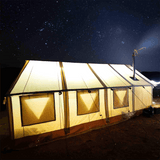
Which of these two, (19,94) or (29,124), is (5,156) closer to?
(29,124)

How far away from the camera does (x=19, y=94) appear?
2.81 metres

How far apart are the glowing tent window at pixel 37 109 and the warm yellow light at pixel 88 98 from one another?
1.41 metres

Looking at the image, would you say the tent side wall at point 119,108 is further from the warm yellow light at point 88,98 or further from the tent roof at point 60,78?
the warm yellow light at point 88,98

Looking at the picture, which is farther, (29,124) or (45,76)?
(45,76)

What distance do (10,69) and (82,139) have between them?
30.0ft

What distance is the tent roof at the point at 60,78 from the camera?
330cm

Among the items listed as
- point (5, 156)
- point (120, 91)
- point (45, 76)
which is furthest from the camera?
point (120, 91)

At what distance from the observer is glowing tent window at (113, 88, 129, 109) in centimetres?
445

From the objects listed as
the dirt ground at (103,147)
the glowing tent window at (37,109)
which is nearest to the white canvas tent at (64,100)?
the glowing tent window at (37,109)

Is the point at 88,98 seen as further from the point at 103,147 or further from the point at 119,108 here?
the point at 119,108

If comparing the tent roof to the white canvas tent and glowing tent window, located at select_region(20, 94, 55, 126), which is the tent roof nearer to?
the white canvas tent

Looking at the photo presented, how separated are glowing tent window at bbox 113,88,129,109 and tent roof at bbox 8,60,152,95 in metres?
0.34

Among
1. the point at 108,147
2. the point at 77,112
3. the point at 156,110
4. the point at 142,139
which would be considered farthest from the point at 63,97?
the point at 156,110

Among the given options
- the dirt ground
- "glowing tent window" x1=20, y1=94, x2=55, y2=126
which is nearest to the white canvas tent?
"glowing tent window" x1=20, y1=94, x2=55, y2=126
